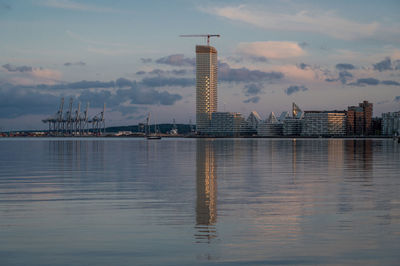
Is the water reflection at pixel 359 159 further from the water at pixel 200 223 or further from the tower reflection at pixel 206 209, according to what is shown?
the tower reflection at pixel 206 209

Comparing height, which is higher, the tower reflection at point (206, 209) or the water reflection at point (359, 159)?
the tower reflection at point (206, 209)

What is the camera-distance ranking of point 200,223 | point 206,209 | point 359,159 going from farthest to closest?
point 359,159 < point 206,209 < point 200,223

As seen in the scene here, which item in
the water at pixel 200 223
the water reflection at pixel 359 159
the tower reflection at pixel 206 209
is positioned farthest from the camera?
the water reflection at pixel 359 159

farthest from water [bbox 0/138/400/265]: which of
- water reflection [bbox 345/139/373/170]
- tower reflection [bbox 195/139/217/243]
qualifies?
water reflection [bbox 345/139/373/170]

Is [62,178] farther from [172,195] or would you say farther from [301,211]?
[301,211]

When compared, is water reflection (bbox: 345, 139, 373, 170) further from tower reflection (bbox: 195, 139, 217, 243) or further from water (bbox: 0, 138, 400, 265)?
tower reflection (bbox: 195, 139, 217, 243)

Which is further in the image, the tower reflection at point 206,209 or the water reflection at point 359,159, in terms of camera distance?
the water reflection at point 359,159

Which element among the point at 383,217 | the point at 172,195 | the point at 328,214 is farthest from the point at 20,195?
the point at 383,217

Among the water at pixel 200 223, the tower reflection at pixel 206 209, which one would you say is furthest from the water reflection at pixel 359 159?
the tower reflection at pixel 206 209

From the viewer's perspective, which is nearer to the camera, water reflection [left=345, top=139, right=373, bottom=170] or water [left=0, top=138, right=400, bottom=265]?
water [left=0, top=138, right=400, bottom=265]

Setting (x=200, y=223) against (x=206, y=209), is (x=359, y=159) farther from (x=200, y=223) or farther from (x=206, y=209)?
(x=200, y=223)

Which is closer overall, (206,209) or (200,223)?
(200,223)

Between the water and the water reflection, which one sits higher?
the water

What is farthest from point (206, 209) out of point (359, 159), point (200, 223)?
point (359, 159)
